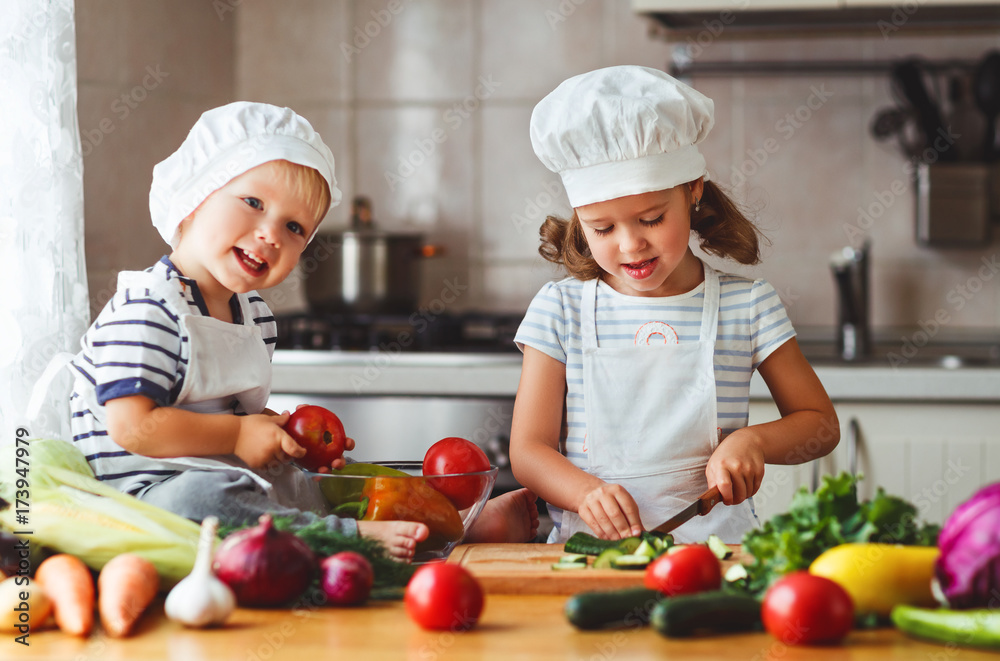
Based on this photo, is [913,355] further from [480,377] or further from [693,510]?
[693,510]

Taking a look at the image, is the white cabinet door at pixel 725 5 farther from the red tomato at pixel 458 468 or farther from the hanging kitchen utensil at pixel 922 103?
the red tomato at pixel 458 468

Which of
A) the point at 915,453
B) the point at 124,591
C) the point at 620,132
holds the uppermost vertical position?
the point at 620,132

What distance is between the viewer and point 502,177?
2.52 meters

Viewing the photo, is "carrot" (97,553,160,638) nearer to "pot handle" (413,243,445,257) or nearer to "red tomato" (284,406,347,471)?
"red tomato" (284,406,347,471)

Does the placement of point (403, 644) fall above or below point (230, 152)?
below

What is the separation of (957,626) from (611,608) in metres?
0.22

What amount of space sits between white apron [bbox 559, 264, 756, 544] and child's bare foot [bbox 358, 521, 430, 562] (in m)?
0.40

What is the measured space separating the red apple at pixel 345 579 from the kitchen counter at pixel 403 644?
0.02 metres

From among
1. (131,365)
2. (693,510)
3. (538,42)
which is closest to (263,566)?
(131,365)

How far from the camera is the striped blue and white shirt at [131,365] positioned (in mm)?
862

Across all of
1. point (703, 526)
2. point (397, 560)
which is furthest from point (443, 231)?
point (397, 560)

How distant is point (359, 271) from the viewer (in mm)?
2238

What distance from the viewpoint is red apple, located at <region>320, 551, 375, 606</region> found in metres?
0.74

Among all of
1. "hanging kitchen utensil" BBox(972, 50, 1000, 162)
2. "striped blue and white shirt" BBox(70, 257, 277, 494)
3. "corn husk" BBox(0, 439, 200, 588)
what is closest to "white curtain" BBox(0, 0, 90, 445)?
"striped blue and white shirt" BBox(70, 257, 277, 494)
